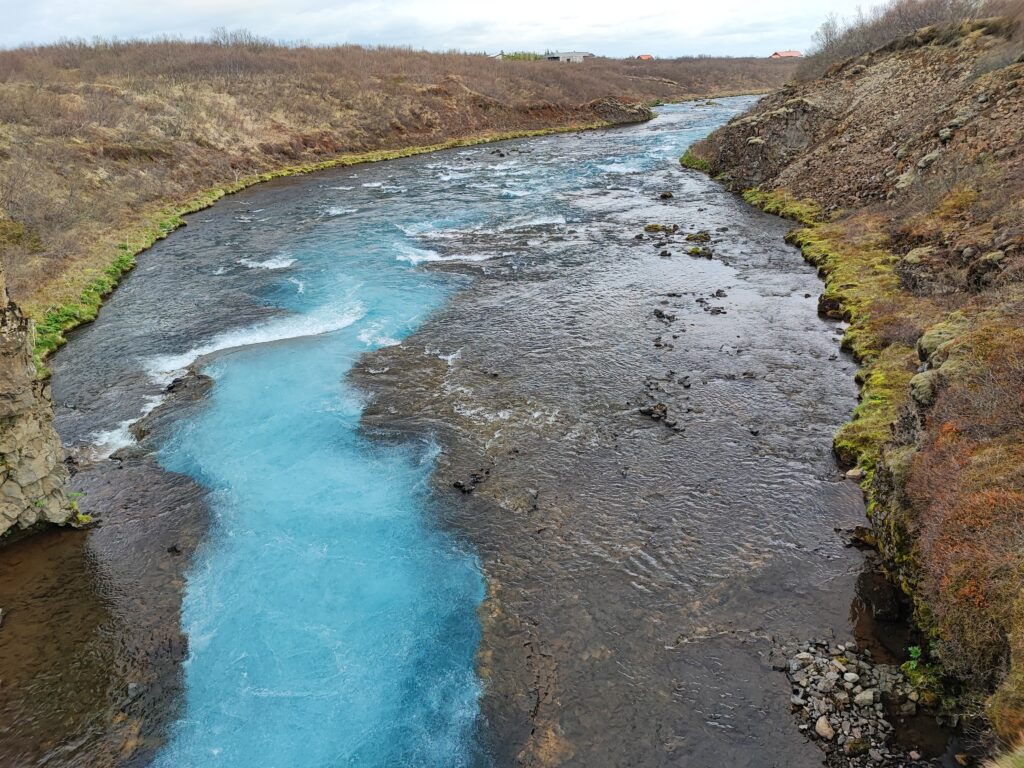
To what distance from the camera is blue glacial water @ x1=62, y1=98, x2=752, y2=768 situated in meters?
11.9

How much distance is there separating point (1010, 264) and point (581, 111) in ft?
292

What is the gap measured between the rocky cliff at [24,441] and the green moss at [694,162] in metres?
53.3

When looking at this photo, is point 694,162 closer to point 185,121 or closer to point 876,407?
point 876,407

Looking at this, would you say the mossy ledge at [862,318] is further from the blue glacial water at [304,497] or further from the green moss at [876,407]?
the blue glacial water at [304,497]

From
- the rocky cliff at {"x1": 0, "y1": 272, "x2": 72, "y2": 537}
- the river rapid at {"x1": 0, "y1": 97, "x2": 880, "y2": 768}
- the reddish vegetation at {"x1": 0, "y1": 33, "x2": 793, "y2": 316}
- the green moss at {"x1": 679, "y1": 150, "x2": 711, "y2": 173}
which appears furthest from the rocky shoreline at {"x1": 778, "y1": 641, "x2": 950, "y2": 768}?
the green moss at {"x1": 679, "y1": 150, "x2": 711, "y2": 173}

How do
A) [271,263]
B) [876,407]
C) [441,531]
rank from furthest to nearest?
1. [271,263]
2. [876,407]
3. [441,531]

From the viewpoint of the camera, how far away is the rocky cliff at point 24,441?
48.0 feet

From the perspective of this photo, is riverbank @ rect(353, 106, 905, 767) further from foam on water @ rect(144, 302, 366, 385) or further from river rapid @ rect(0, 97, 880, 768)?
foam on water @ rect(144, 302, 366, 385)

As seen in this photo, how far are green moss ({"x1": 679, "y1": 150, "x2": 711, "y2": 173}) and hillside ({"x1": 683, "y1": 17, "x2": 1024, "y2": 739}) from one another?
205cm

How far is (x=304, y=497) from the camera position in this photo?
17594mm

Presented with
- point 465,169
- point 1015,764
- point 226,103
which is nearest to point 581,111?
point 465,169

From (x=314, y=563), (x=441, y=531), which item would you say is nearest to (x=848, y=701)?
(x=441, y=531)

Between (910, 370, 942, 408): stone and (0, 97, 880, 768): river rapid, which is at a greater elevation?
(910, 370, 942, 408): stone

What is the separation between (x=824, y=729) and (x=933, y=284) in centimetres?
2019
